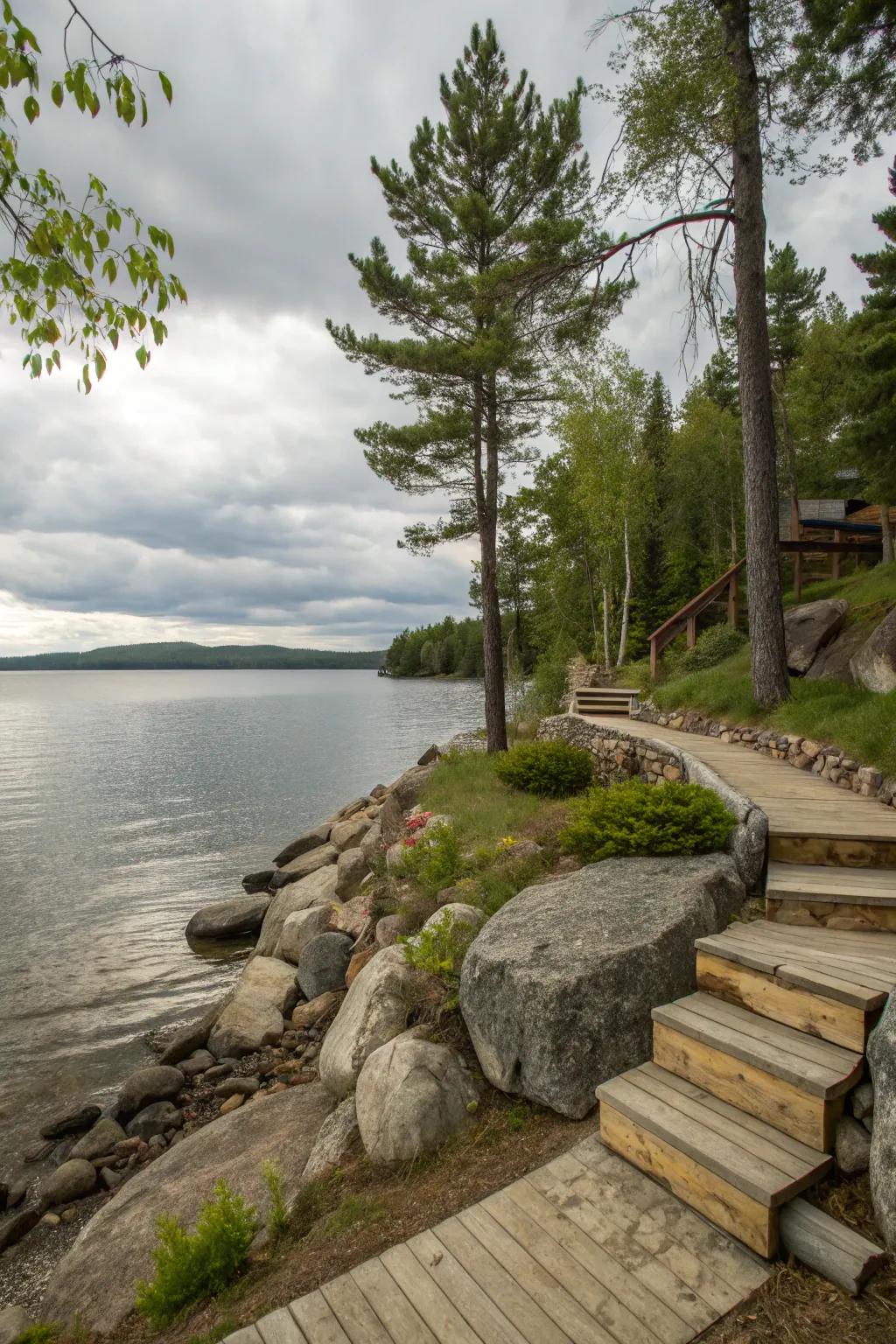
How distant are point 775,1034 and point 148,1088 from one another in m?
6.40

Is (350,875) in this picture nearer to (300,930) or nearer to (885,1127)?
(300,930)

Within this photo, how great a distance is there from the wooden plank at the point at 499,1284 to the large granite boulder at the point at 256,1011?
523 centimetres

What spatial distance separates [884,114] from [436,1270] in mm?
14021

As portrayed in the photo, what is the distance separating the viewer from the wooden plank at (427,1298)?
2.69 metres

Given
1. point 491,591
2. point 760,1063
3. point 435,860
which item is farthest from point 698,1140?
point 491,591

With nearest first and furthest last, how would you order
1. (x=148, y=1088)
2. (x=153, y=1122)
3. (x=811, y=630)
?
1. (x=153, y=1122)
2. (x=148, y=1088)
3. (x=811, y=630)

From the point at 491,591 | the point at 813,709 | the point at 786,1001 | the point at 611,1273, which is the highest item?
the point at 491,591

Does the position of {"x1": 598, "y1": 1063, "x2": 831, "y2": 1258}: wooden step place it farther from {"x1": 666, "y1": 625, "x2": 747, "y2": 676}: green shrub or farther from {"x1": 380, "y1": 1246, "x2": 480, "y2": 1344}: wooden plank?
{"x1": 666, "y1": 625, "x2": 747, "y2": 676}: green shrub

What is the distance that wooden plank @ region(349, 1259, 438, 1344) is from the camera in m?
2.72

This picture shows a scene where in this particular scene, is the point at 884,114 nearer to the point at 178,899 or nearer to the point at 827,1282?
the point at 827,1282

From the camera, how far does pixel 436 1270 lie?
9.75 feet

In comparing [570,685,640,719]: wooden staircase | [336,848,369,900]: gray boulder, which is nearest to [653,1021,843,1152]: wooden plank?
[336,848,369,900]: gray boulder

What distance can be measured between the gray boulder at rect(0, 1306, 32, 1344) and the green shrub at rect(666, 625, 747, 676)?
15.6 m

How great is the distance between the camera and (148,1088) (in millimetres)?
6965
